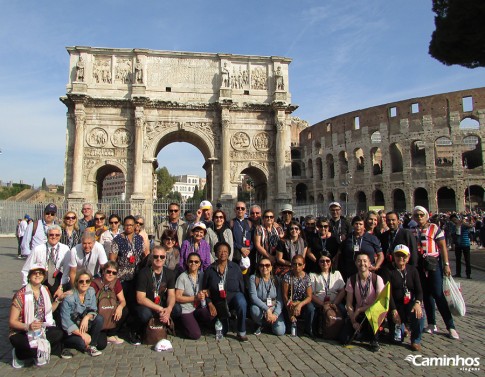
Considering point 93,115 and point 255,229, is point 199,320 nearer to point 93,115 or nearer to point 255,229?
point 255,229

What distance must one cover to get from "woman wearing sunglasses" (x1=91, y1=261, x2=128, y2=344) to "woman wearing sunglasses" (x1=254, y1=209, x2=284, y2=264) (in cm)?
234

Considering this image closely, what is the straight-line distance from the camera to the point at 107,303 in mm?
5180

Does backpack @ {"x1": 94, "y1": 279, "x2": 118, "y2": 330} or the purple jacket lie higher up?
the purple jacket

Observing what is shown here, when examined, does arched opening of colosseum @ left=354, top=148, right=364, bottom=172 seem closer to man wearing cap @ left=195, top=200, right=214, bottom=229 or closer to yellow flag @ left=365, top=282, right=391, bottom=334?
man wearing cap @ left=195, top=200, right=214, bottom=229

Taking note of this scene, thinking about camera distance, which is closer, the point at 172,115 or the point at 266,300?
the point at 266,300

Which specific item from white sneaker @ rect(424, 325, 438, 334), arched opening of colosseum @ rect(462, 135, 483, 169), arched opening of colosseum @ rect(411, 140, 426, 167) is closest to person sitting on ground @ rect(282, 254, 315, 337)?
white sneaker @ rect(424, 325, 438, 334)

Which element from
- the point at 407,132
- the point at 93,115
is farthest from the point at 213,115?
the point at 407,132

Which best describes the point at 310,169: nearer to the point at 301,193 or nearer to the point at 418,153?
the point at 301,193

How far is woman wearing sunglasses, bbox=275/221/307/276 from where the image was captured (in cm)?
610

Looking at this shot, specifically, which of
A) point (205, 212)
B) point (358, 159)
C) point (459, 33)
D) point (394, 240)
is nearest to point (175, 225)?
point (205, 212)

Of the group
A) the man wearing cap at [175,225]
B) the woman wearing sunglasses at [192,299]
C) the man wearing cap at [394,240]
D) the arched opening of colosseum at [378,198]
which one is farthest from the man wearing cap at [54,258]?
the arched opening of colosseum at [378,198]

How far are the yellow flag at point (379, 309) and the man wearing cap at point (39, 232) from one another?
16.3 ft

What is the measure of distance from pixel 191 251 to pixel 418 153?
127 ft

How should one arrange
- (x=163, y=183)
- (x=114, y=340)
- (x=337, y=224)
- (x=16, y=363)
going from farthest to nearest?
(x=163, y=183), (x=337, y=224), (x=114, y=340), (x=16, y=363)
